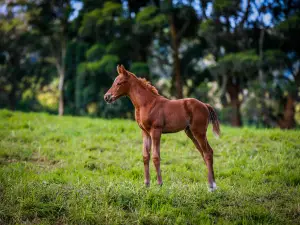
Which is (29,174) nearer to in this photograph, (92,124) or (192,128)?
(192,128)

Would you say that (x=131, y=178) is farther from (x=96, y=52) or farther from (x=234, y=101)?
(x=96, y=52)

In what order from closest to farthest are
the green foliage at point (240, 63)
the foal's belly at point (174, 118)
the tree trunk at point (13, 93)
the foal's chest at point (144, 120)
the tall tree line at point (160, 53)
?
the foal's chest at point (144, 120) → the foal's belly at point (174, 118) → the green foliage at point (240, 63) → the tall tree line at point (160, 53) → the tree trunk at point (13, 93)

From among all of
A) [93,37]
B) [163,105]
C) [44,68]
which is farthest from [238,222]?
[44,68]

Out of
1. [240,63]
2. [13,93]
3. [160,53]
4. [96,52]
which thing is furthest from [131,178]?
[13,93]

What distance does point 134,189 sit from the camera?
7.54 m

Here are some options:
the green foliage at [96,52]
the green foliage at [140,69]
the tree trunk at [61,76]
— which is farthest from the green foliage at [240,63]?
the tree trunk at [61,76]

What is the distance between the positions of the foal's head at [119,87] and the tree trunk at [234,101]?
20.7m

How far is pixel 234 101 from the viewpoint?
1112 inches

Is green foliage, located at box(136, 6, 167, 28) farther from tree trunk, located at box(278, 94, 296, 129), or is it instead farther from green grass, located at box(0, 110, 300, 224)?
green grass, located at box(0, 110, 300, 224)

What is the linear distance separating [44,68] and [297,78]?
92.7 feet

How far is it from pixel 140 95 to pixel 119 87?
0.48m

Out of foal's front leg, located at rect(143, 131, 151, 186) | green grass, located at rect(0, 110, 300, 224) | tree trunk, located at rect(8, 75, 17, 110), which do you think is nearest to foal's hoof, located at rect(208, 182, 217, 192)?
green grass, located at rect(0, 110, 300, 224)

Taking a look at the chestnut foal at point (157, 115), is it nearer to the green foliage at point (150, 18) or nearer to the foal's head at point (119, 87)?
the foal's head at point (119, 87)

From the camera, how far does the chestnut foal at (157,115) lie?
7781 millimetres
